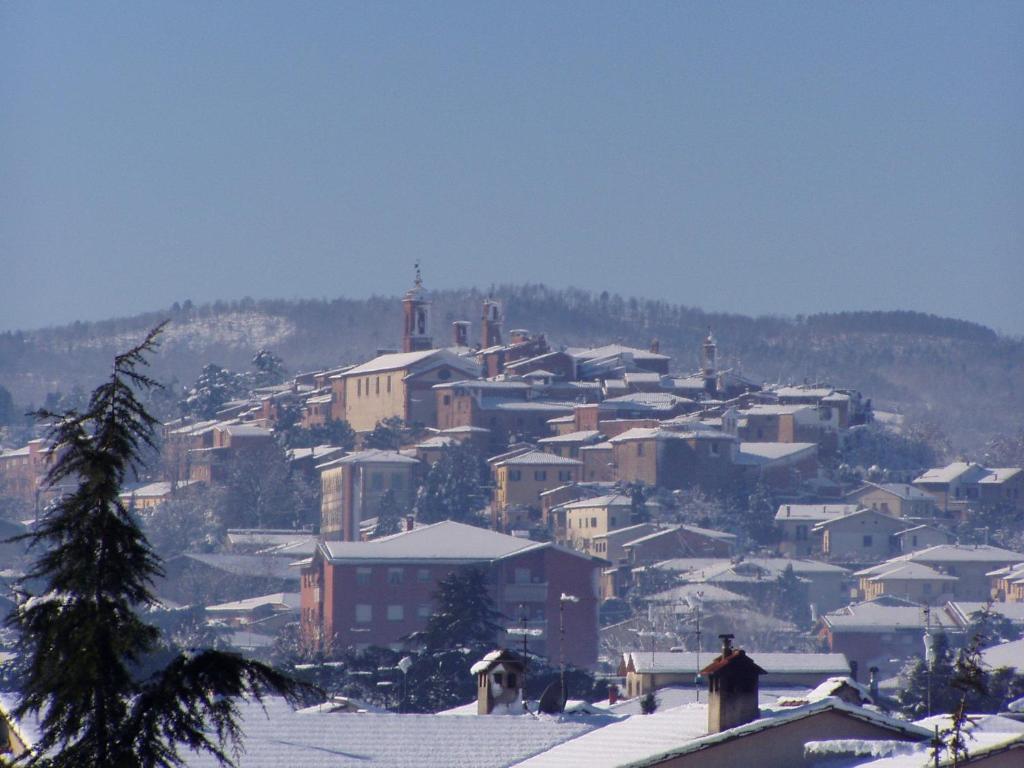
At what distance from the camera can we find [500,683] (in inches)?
1140

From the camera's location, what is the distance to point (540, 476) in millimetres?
123938

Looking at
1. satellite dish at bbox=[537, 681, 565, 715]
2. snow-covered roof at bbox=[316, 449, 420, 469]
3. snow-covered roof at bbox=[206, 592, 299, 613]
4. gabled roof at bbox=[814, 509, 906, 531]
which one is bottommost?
snow-covered roof at bbox=[206, 592, 299, 613]

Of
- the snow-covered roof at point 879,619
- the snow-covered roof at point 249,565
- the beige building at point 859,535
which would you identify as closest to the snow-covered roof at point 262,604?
the snow-covered roof at point 249,565

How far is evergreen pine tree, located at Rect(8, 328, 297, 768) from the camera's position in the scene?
948cm

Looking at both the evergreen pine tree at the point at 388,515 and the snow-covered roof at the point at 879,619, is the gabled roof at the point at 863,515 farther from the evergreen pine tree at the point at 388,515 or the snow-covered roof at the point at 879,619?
the snow-covered roof at the point at 879,619

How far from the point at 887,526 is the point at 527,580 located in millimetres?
41842

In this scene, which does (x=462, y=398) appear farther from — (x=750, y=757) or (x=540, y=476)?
(x=750, y=757)

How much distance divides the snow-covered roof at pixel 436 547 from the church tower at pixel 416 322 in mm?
55170

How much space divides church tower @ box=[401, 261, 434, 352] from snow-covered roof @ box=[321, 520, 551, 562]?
5517 centimetres

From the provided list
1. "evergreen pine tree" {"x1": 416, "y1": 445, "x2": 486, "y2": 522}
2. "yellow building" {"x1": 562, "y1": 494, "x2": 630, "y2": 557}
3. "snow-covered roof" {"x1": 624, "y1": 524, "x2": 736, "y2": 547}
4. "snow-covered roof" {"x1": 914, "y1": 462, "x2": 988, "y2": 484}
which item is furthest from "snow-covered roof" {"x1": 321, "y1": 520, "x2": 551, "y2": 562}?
"snow-covered roof" {"x1": 914, "y1": 462, "x2": 988, "y2": 484}

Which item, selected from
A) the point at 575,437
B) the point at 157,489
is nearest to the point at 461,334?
the point at 157,489

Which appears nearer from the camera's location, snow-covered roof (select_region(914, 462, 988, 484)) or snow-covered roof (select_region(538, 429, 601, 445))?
snow-covered roof (select_region(538, 429, 601, 445))

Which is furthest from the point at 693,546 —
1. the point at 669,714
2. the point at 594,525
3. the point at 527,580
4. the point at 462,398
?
the point at 669,714

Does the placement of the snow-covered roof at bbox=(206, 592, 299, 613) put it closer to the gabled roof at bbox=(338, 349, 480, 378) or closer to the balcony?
the balcony
